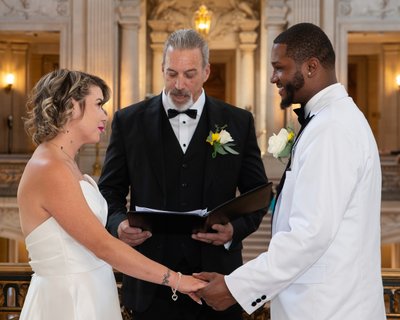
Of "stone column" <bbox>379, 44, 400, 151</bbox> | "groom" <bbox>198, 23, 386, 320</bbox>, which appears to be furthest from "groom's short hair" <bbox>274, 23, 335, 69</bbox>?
"stone column" <bbox>379, 44, 400, 151</bbox>

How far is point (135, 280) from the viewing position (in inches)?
151

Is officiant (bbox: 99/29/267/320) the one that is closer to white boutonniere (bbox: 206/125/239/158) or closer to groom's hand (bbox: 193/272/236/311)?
white boutonniere (bbox: 206/125/239/158)

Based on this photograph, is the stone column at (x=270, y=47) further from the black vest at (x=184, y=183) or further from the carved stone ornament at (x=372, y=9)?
the black vest at (x=184, y=183)

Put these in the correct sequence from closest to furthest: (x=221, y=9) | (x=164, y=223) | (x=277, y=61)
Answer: (x=277, y=61), (x=164, y=223), (x=221, y=9)

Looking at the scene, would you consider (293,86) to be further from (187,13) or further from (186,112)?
(187,13)

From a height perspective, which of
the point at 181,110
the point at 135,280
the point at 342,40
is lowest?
the point at 135,280

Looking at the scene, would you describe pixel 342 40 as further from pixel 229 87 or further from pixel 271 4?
→ pixel 229 87

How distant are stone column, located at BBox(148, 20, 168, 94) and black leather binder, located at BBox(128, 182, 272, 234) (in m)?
16.5

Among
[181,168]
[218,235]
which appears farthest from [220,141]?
[218,235]

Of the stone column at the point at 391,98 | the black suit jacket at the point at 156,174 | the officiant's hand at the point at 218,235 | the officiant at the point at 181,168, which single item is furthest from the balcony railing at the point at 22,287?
the stone column at the point at 391,98

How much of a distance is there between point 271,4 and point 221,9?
277cm

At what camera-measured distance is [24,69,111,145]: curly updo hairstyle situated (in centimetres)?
338

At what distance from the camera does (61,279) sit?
11.1 feet

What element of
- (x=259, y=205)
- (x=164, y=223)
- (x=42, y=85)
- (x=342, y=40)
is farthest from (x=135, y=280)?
(x=342, y=40)
